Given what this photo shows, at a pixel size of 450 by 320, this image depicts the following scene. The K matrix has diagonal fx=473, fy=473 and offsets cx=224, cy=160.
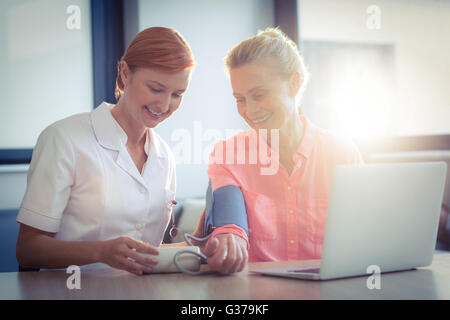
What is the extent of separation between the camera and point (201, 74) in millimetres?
2795

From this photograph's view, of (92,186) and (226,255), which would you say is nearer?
(226,255)

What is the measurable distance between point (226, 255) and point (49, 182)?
534 mm

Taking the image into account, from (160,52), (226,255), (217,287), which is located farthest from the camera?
(160,52)

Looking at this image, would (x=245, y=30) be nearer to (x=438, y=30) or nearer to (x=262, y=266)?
(x=438, y=30)

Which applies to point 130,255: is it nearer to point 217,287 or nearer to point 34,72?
point 217,287

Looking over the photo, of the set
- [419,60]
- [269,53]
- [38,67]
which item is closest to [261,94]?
[269,53]

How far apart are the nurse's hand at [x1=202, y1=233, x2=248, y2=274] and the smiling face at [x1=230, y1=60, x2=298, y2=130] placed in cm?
50

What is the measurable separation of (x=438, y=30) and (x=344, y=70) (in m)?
0.58

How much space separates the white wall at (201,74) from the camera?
8.90 ft

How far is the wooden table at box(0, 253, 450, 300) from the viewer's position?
2.75 feet

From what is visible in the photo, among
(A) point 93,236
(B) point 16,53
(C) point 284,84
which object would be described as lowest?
(A) point 93,236

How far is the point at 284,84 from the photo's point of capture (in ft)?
4.87

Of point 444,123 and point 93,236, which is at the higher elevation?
point 444,123
